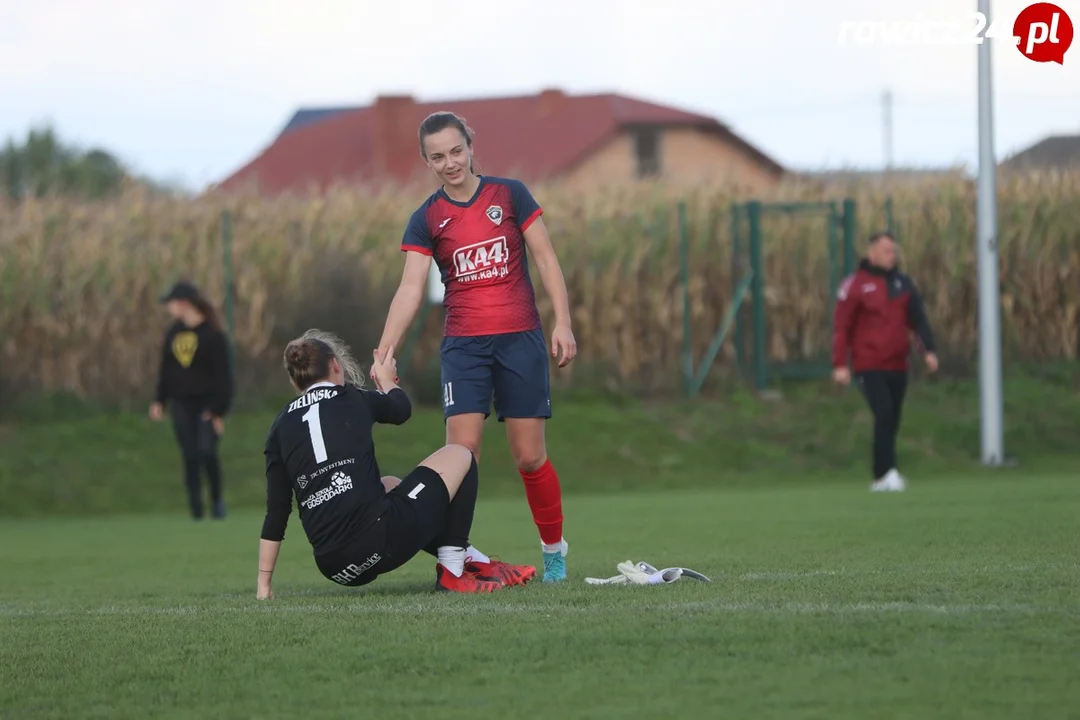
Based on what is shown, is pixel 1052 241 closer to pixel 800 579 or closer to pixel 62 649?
pixel 800 579

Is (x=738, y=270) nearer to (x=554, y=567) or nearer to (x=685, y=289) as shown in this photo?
(x=685, y=289)

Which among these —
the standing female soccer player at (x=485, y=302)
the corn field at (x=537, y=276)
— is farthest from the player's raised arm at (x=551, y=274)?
the corn field at (x=537, y=276)

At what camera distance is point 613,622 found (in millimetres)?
5789

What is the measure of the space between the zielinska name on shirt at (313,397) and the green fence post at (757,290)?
1525 centimetres

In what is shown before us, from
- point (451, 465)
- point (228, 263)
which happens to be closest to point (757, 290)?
point (228, 263)

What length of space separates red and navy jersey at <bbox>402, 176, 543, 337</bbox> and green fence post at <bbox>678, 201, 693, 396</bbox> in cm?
1446

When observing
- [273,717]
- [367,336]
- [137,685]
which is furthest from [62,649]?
[367,336]

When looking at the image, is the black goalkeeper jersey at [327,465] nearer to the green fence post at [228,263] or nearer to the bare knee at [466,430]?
the bare knee at [466,430]

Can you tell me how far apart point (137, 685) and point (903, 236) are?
61.8 ft

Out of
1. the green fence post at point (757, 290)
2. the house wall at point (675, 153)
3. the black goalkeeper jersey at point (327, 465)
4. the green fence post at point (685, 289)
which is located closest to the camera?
the black goalkeeper jersey at point (327, 465)

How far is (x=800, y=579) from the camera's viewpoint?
7023 mm

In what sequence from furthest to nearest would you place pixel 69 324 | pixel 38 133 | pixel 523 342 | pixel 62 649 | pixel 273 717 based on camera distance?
pixel 38 133, pixel 69 324, pixel 523 342, pixel 62 649, pixel 273 717

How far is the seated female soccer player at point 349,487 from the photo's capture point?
685cm

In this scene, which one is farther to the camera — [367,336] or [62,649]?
[367,336]
